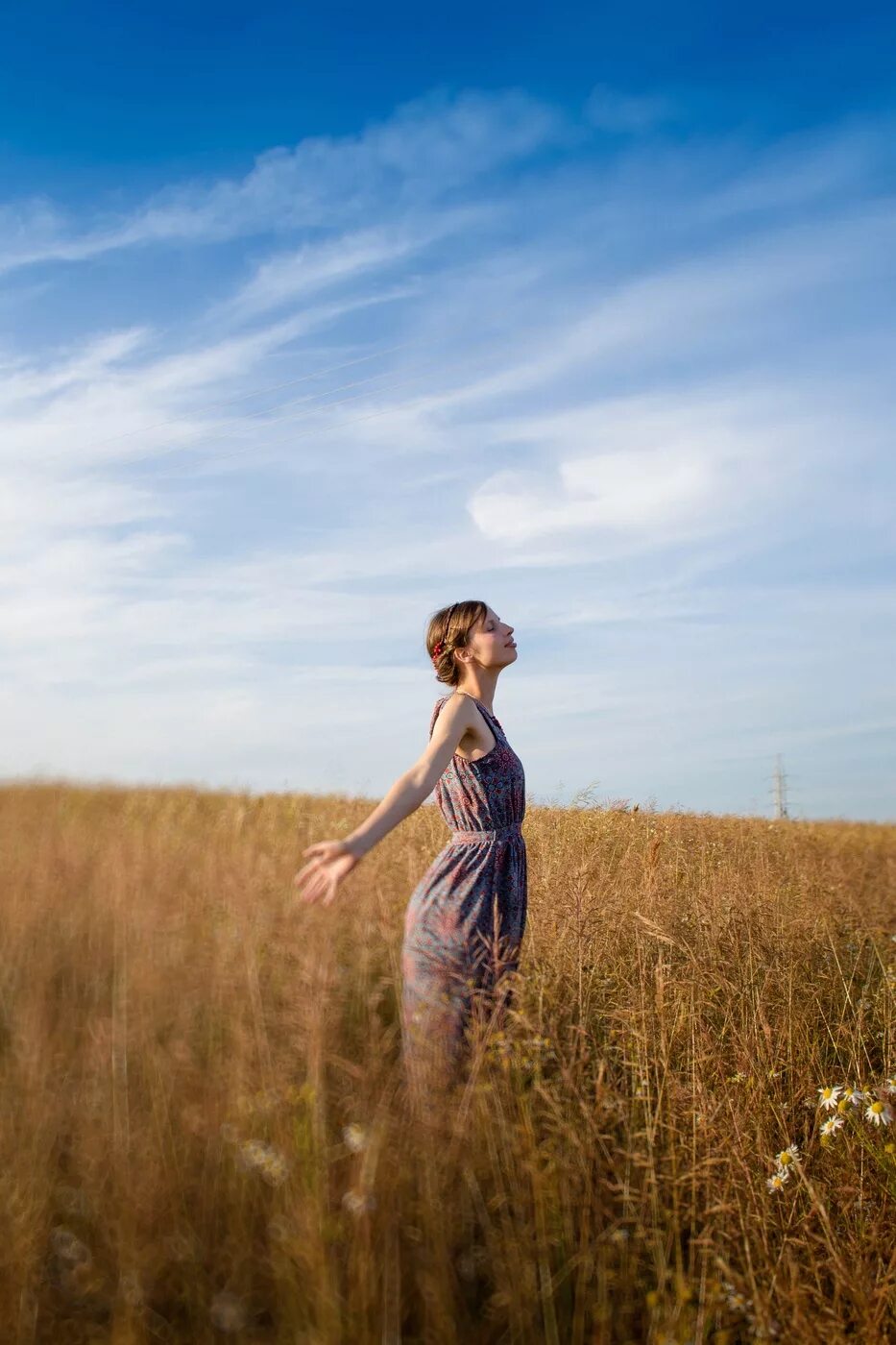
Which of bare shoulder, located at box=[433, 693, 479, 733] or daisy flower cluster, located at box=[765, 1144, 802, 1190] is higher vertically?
bare shoulder, located at box=[433, 693, 479, 733]

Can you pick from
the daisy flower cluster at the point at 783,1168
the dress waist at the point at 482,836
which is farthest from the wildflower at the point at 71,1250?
the daisy flower cluster at the point at 783,1168

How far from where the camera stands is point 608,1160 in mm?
2465

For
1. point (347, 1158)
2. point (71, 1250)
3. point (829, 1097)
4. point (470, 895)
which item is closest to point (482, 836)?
point (470, 895)

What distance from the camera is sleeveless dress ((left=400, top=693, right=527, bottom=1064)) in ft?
9.98

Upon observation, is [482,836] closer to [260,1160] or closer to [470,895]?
[470,895]

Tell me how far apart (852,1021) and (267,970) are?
315cm

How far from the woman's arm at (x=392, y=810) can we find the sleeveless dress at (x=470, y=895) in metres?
0.14

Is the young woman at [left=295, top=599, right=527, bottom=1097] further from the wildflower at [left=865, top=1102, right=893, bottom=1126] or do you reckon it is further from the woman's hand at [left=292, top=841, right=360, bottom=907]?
the wildflower at [left=865, top=1102, right=893, bottom=1126]

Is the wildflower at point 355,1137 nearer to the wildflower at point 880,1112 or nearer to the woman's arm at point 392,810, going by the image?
the woman's arm at point 392,810

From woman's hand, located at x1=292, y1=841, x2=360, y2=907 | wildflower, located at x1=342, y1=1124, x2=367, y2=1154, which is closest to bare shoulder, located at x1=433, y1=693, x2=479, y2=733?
woman's hand, located at x1=292, y1=841, x2=360, y2=907

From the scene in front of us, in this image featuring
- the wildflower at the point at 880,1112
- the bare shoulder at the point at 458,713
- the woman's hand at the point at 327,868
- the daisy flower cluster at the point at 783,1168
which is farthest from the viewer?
the bare shoulder at the point at 458,713

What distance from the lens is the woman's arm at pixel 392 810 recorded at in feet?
8.79

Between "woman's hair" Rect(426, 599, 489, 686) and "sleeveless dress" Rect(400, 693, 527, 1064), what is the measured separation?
0.61ft

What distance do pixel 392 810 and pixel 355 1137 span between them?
3.23ft
